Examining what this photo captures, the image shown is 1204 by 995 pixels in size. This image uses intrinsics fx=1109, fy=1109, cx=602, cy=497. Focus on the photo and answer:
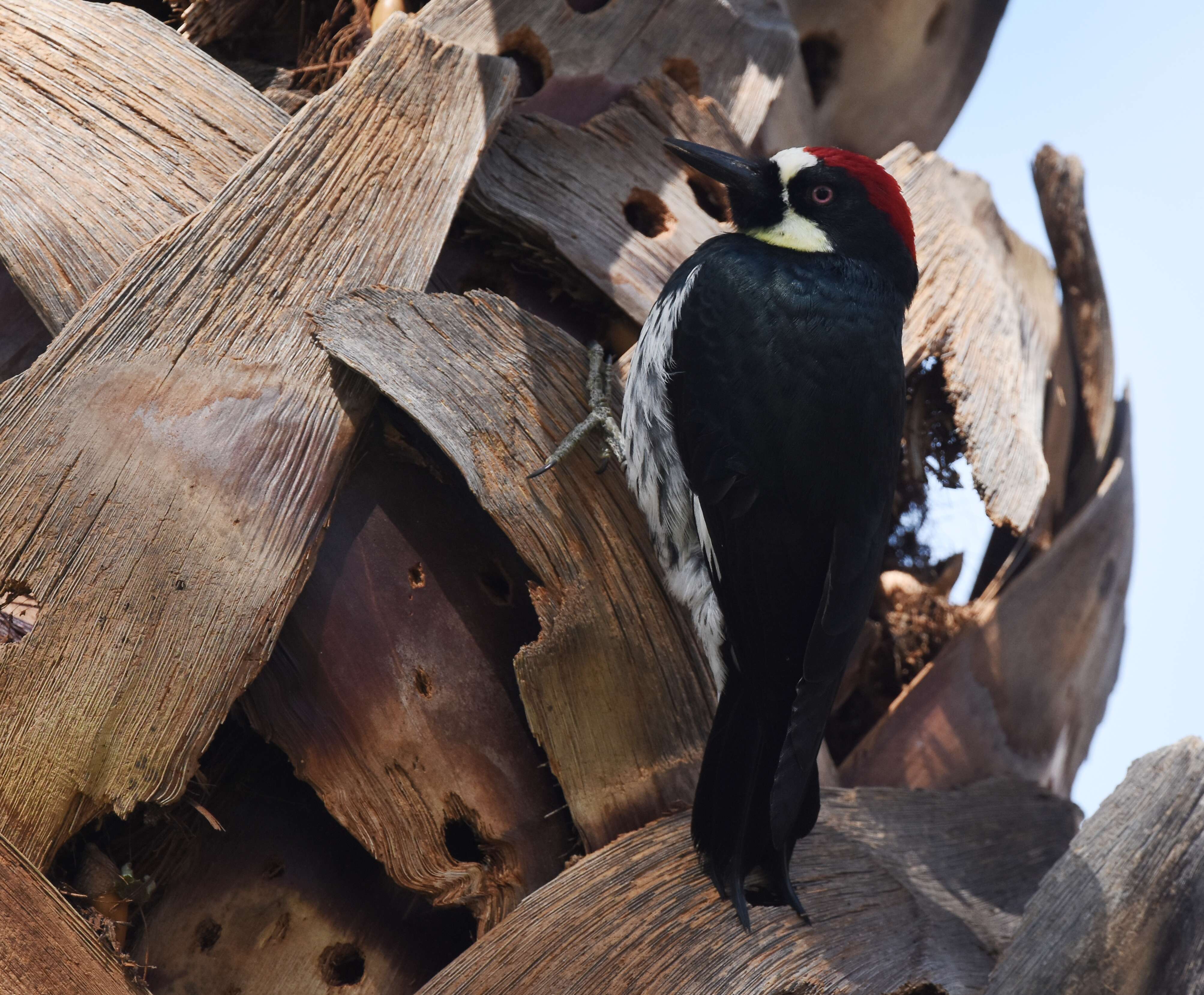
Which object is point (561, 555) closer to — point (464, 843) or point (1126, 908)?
point (464, 843)

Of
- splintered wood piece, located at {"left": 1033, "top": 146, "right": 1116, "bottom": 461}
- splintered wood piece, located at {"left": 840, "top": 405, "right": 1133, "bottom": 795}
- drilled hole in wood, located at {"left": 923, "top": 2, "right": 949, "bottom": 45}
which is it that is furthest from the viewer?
drilled hole in wood, located at {"left": 923, "top": 2, "right": 949, "bottom": 45}

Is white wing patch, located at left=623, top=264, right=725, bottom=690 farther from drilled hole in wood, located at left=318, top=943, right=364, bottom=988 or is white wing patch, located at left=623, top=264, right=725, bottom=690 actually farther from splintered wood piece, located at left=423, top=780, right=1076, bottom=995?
drilled hole in wood, located at left=318, top=943, right=364, bottom=988

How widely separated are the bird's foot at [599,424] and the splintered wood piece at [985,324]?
1.82 ft

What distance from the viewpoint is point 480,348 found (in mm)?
1454

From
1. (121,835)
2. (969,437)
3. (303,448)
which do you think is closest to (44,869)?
(121,835)

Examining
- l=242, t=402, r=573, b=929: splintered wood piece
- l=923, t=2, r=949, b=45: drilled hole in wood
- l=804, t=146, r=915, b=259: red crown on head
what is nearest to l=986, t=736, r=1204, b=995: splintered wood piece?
l=242, t=402, r=573, b=929: splintered wood piece

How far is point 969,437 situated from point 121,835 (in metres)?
1.35

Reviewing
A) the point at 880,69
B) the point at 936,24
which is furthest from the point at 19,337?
the point at 936,24

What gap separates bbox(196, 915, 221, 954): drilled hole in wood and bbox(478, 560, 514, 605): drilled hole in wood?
49cm

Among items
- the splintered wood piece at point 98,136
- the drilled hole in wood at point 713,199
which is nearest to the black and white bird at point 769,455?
the drilled hole in wood at point 713,199

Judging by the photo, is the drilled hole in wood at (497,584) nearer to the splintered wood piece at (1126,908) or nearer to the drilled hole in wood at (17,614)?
the drilled hole in wood at (17,614)

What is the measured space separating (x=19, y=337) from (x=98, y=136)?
0.28 m

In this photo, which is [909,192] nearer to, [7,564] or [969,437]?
[969,437]

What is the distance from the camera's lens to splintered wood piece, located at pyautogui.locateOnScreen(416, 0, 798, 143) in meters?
1.78
